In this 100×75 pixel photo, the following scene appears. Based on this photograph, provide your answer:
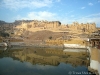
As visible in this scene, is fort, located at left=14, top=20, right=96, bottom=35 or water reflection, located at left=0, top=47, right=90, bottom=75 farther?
fort, located at left=14, top=20, right=96, bottom=35

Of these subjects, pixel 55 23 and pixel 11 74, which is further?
pixel 55 23

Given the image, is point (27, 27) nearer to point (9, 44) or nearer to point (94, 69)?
point (9, 44)

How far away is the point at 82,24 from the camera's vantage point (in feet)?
93.7

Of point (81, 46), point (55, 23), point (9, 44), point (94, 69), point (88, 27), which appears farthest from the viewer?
point (55, 23)

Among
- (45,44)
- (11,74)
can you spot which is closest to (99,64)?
(11,74)

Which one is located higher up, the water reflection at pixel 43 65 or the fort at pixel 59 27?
the fort at pixel 59 27

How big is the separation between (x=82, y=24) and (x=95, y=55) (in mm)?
23762

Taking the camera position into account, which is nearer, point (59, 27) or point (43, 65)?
point (43, 65)

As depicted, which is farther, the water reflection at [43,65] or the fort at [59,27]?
the fort at [59,27]

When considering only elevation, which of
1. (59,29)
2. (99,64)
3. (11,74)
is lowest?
(11,74)

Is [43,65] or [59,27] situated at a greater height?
[59,27]

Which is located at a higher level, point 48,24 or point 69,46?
point 48,24

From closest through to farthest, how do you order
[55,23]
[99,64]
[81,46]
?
1. [99,64]
2. [81,46]
3. [55,23]

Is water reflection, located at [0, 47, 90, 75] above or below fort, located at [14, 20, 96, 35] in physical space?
below
